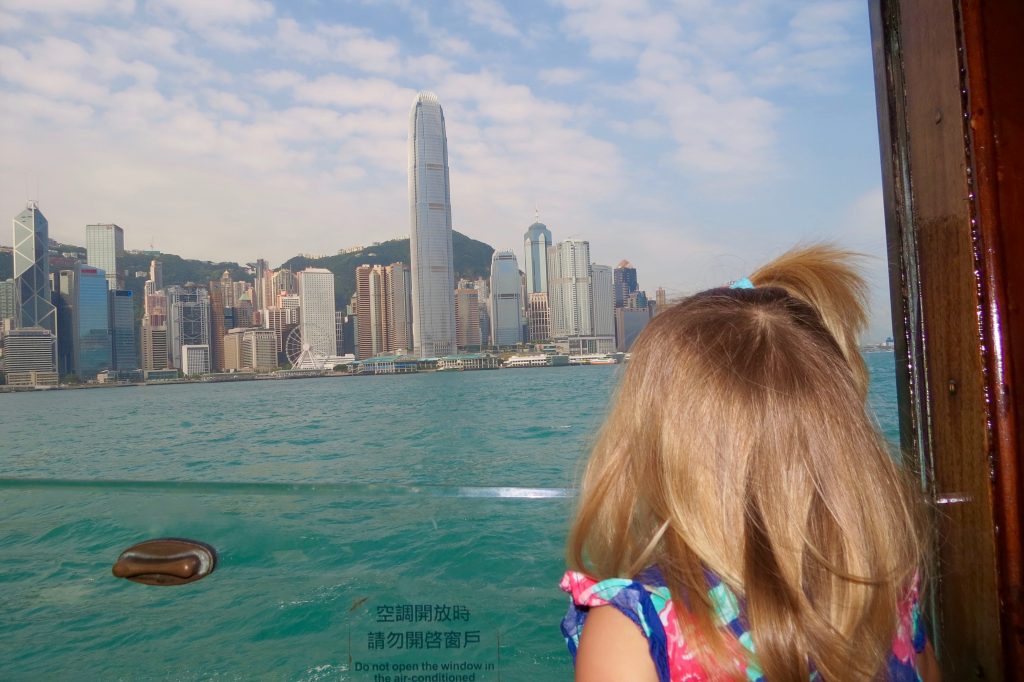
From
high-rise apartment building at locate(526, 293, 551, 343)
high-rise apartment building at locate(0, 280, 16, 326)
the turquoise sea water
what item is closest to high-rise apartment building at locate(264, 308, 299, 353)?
high-rise apartment building at locate(0, 280, 16, 326)

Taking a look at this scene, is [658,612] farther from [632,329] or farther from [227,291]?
[227,291]

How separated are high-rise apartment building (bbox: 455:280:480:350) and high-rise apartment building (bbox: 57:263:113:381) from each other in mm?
23649

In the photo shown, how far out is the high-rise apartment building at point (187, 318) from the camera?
1962 inches

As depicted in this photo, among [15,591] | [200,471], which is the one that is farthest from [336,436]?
[15,591]

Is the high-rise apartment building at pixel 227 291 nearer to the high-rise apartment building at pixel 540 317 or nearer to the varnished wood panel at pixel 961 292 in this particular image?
the high-rise apartment building at pixel 540 317

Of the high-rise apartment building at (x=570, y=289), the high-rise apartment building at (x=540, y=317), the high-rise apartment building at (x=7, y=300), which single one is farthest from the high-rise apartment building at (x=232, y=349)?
the high-rise apartment building at (x=570, y=289)

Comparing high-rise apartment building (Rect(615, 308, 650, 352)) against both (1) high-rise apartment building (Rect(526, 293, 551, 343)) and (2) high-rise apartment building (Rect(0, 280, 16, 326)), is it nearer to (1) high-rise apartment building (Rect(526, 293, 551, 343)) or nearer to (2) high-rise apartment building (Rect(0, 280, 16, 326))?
(1) high-rise apartment building (Rect(526, 293, 551, 343))

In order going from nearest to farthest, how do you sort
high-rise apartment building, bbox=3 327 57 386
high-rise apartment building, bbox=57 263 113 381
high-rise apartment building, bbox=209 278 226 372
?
high-rise apartment building, bbox=3 327 57 386 → high-rise apartment building, bbox=57 263 113 381 → high-rise apartment building, bbox=209 278 226 372

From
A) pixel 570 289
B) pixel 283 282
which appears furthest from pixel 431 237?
pixel 570 289

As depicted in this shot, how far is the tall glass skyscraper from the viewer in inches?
1773

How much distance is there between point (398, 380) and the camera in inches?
2079

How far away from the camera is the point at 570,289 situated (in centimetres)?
1803

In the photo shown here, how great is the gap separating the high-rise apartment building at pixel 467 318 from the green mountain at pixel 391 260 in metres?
2.50

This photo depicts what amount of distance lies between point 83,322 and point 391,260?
20301 millimetres
